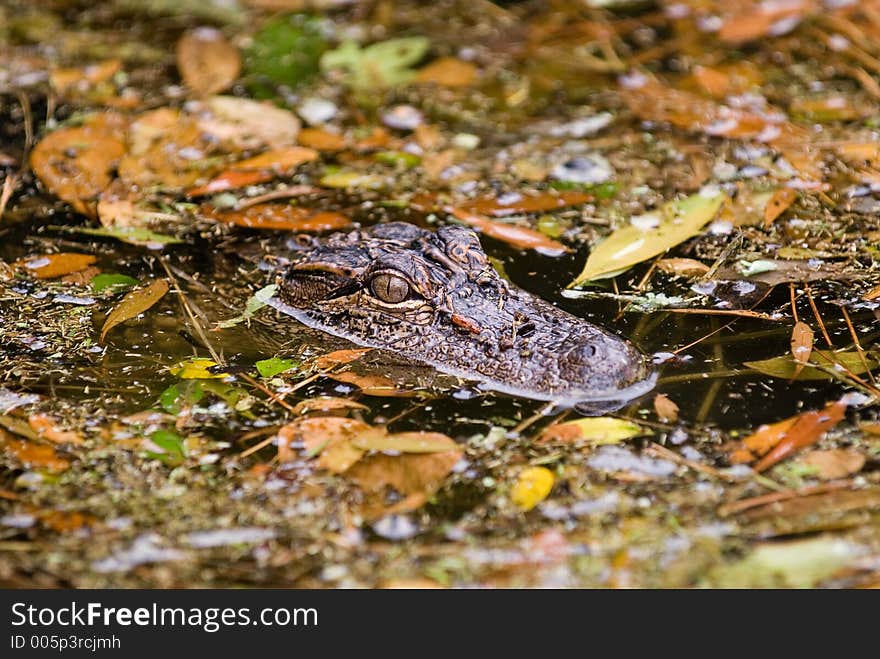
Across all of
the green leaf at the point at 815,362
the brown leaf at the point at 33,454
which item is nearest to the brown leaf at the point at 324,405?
the brown leaf at the point at 33,454

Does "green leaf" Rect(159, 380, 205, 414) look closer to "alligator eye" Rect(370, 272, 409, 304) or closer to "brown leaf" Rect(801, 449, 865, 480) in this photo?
"alligator eye" Rect(370, 272, 409, 304)

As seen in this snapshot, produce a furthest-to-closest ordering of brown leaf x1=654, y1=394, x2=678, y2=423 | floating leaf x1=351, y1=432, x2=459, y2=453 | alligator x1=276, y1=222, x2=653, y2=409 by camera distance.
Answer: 1. alligator x1=276, y1=222, x2=653, y2=409
2. brown leaf x1=654, y1=394, x2=678, y2=423
3. floating leaf x1=351, y1=432, x2=459, y2=453

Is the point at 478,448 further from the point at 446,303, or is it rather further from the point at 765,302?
the point at 765,302

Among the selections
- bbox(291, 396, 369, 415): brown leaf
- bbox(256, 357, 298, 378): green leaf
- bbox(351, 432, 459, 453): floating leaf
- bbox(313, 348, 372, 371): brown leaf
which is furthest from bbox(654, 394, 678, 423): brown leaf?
bbox(256, 357, 298, 378): green leaf

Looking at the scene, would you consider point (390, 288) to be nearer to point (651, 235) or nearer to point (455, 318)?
point (455, 318)

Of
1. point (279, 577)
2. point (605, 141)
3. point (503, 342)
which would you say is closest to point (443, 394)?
point (503, 342)

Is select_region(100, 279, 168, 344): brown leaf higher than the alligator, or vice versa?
the alligator
